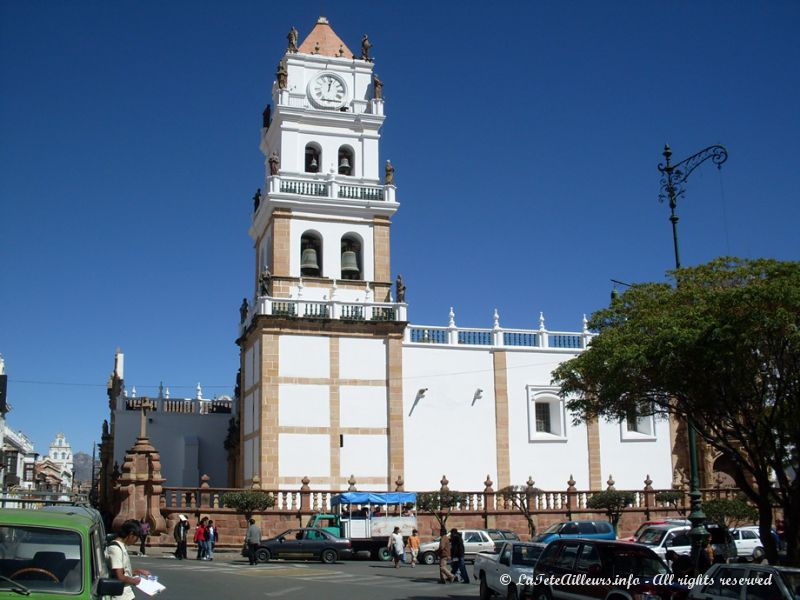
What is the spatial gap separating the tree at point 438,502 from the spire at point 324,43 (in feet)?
67.5

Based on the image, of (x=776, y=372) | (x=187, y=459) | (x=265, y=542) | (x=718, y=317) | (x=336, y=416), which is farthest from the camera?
(x=187, y=459)

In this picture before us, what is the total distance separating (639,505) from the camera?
35.9 metres

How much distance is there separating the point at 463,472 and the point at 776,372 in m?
19.5

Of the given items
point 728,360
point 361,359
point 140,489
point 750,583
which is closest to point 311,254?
point 361,359

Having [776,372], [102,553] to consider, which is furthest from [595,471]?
[102,553]

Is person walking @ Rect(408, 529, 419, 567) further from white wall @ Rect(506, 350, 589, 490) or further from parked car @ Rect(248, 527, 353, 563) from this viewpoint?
white wall @ Rect(506, 350, 589, 490)

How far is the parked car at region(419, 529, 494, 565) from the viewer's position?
94.6 feet

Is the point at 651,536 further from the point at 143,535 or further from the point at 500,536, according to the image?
the point at 143,535

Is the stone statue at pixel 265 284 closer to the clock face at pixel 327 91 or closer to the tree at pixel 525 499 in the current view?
the clock face at pixel 327 91

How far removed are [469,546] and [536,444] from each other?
9672 mm

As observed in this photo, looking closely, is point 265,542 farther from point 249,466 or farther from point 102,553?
point 102,553

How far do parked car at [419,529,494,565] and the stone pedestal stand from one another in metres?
9.99

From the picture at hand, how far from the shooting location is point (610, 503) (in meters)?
34.8

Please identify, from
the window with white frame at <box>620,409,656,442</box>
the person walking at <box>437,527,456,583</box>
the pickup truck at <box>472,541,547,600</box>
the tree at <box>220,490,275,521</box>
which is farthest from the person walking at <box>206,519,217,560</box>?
the window with white frame at <box>620,409,656,442</box>
